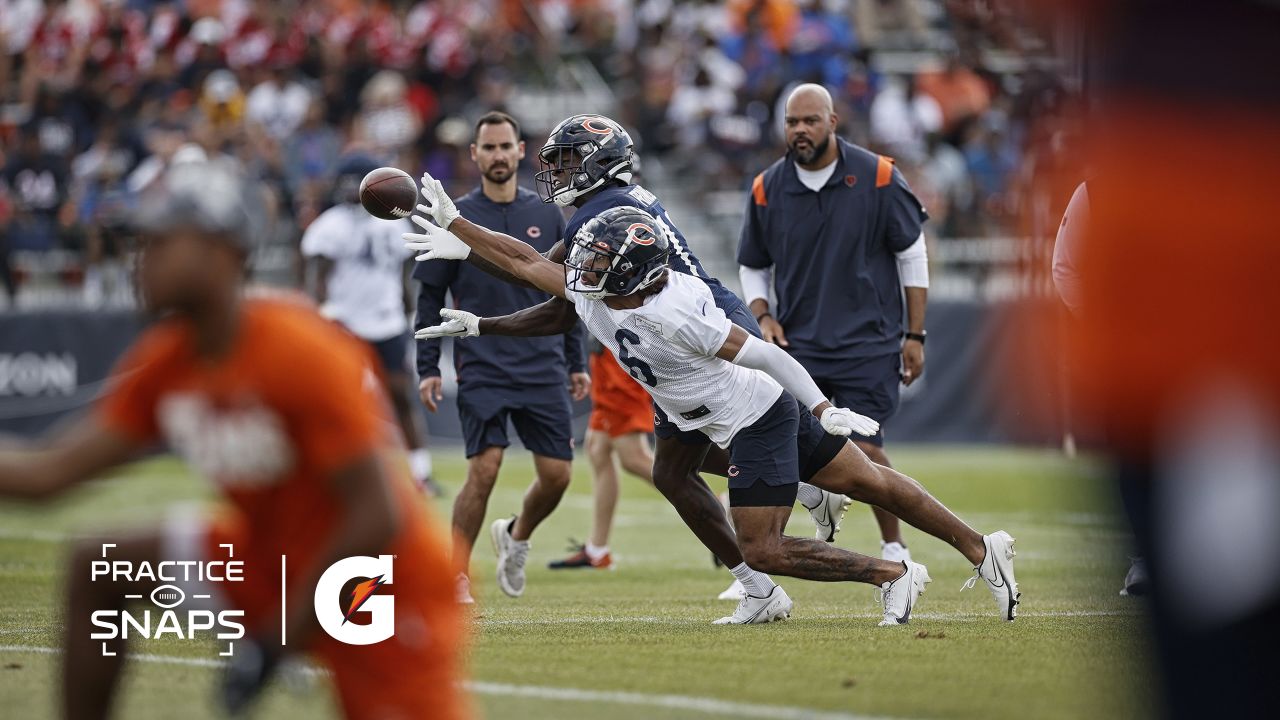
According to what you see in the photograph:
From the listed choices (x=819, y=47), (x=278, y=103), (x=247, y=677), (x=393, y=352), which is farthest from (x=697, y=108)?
(x=247, y=677)

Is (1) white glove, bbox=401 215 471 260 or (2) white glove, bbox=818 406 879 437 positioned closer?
(2) white glove, bbox=818 406 879 437

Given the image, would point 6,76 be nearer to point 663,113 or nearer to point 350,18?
point 350,18

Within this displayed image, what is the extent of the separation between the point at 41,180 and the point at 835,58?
988cm

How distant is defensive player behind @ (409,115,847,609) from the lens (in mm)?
7777

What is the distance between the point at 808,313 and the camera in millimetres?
9523

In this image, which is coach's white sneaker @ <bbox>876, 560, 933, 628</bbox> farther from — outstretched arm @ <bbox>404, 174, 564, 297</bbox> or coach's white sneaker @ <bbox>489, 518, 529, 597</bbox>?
coach's white sneaker @ <bbox>489, 518, 529, 597</bbox>

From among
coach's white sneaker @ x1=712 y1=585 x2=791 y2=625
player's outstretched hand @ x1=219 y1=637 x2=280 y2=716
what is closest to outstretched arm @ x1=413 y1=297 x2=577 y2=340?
coach's white sneaker @ x1=712 y1=585 x2=791 y2=625

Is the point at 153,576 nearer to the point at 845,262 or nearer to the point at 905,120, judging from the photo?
the point at 845,262

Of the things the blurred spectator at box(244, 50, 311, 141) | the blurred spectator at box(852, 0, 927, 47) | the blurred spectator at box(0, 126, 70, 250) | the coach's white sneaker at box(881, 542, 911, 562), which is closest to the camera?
the coach's white sneaker at box(881, 542, 911, 562)

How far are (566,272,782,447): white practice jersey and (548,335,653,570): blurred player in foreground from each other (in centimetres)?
328

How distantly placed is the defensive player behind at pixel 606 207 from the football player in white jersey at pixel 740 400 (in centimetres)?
19

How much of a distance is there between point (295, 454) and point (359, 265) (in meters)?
9.70

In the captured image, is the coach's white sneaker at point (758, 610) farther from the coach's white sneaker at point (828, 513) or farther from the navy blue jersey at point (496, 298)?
the navy blue jersey at point (496, 298)

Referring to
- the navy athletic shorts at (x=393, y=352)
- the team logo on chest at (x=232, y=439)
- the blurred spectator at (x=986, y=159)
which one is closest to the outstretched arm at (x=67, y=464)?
the team logo on chest at (x=232, y=439)
